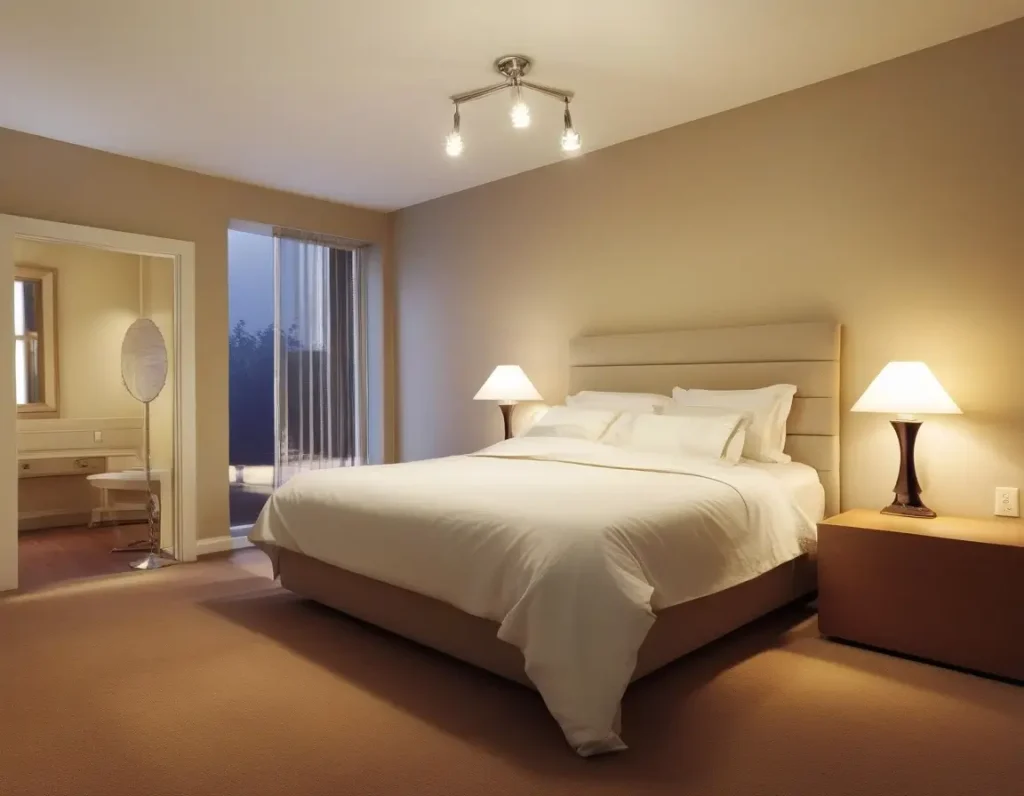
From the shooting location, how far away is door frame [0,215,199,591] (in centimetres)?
379

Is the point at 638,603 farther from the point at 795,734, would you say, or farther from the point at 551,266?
the point at 551,266

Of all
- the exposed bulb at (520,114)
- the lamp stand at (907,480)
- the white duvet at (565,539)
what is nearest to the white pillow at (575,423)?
the white duvet at (565,539)

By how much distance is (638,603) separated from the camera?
6.57ft

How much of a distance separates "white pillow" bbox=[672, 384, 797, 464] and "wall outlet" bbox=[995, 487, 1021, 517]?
85cm

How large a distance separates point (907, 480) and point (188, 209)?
4.42 m

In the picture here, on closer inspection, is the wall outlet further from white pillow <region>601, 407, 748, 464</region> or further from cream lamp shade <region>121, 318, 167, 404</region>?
cream lamp shade <region>121, 318, 167, 404</region>

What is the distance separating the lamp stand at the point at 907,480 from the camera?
293 cm

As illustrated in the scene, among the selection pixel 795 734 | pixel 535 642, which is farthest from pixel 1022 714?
pixel 535 642

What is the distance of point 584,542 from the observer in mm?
2078

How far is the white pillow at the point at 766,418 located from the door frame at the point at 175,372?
3.33m

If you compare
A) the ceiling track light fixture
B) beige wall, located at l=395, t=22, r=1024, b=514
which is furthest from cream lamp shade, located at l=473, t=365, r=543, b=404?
the ceiling track light fixture

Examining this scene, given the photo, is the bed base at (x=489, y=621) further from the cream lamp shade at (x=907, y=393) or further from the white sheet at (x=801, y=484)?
the cream lamp shade at (x=907, y=393)

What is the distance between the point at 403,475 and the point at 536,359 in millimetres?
1848

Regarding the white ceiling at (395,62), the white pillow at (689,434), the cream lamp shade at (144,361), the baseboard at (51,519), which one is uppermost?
the white ceiling at (395,62)
